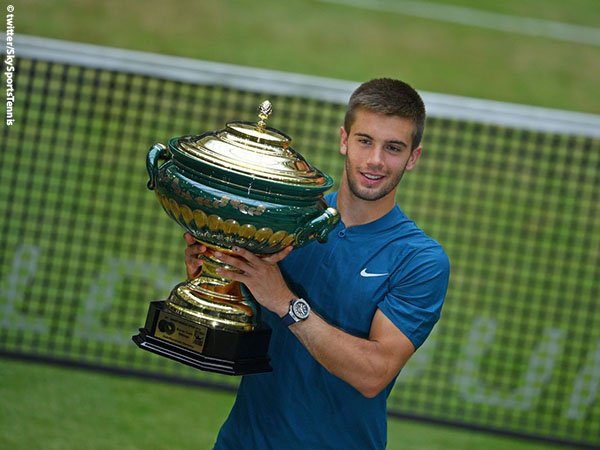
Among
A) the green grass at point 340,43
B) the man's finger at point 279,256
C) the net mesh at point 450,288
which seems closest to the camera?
the man's finger at point 279,256

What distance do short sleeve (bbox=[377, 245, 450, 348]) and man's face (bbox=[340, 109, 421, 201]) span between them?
0.20m

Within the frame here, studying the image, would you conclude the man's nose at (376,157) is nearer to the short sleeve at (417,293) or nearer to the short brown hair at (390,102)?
the short brown hair at (390,102)

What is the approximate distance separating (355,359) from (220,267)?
1.37 feet

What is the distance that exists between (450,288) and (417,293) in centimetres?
494

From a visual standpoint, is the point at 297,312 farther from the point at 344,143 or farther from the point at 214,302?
the point at 344,143

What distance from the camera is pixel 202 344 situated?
3201mm

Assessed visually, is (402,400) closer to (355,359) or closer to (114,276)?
(114,276)

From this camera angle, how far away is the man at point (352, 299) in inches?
122

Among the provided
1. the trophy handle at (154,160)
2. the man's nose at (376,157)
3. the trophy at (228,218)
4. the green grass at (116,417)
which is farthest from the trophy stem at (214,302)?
the green grass at (116,417)

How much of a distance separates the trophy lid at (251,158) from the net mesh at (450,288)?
332 cm

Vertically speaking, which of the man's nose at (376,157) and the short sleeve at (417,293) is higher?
the man's nose at (376,157)

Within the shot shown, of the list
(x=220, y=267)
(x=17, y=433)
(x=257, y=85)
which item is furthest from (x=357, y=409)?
(x=257, y=85)

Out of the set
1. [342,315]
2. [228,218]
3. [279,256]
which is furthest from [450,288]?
[228,218]

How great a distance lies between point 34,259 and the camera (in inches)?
279
